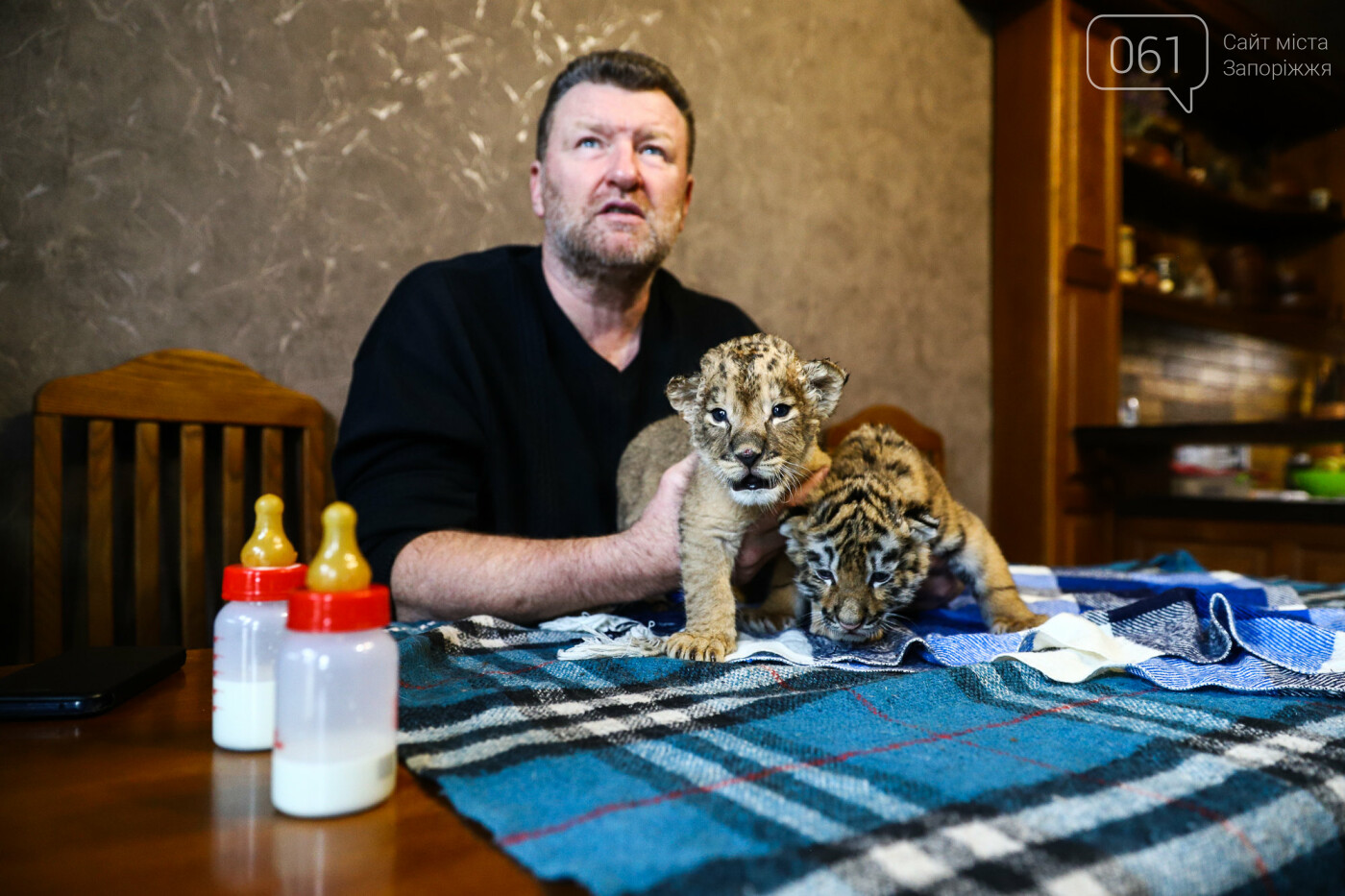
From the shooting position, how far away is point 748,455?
1128 mm

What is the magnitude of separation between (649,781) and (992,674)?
19.4 inches

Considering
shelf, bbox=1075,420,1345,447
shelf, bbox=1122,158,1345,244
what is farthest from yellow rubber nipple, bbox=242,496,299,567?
shelf, bbox=1122,158,1345,244

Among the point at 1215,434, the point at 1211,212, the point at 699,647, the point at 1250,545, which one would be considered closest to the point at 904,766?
the point at 699,647

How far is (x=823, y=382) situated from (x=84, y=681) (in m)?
1.04

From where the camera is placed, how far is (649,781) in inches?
24.4

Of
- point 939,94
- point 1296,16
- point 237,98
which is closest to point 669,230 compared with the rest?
point 237,98

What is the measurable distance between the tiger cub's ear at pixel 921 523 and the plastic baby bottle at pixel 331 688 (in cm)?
80

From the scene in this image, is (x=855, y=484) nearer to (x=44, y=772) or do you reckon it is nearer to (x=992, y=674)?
(x=992, y=674)

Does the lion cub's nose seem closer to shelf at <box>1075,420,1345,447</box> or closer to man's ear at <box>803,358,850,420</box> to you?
man's ear at <box>803,358,850,420</box>

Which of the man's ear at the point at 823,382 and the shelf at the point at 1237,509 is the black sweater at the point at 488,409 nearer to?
the man's ear at the point at 823,382

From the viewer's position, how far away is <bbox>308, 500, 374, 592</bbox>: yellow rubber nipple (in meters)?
0.57

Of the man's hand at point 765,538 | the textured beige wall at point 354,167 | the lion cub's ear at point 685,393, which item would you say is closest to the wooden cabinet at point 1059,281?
the textured beige wall at point 354,167

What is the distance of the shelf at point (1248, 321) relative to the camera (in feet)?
14.2

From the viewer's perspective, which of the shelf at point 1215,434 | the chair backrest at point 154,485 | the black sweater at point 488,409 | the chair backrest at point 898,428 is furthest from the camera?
the chair backrest at point 898,428
